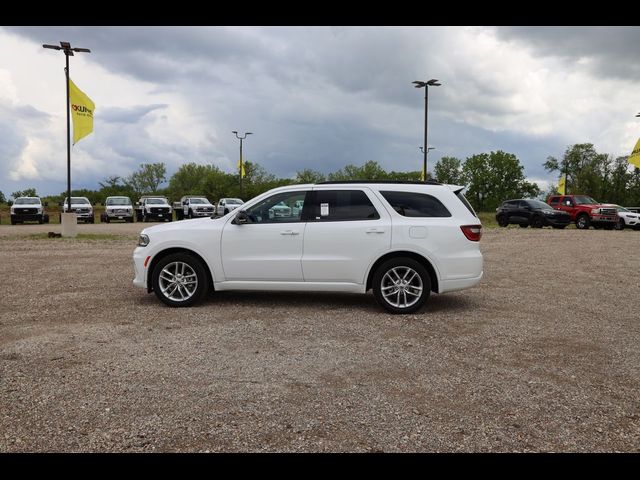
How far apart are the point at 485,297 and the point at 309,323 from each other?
3.33m

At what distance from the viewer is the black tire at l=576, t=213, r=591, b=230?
1136 inches

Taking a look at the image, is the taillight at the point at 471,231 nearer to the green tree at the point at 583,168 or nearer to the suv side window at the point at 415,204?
the suv side window at the point at 415,204

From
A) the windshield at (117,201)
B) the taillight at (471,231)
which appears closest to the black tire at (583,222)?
the taillight at (471,231)

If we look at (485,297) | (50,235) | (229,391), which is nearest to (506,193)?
(50,235)

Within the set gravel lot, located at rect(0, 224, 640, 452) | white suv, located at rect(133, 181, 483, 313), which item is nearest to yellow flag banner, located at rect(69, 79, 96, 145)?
gravel lot, located at rect(0, 224, 640, 452)

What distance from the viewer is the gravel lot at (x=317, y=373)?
3422mm

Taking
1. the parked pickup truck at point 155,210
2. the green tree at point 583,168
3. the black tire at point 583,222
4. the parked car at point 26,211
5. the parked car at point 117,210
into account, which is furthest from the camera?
the green tree at point 583,168

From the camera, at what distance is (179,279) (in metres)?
7.33

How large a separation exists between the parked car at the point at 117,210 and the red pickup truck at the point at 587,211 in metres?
26.2

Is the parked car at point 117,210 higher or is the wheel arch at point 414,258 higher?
the parked car at point 117,210

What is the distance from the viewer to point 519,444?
3.31 metres

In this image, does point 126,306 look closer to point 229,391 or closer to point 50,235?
point 229,391

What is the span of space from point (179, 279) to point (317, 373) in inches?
132
